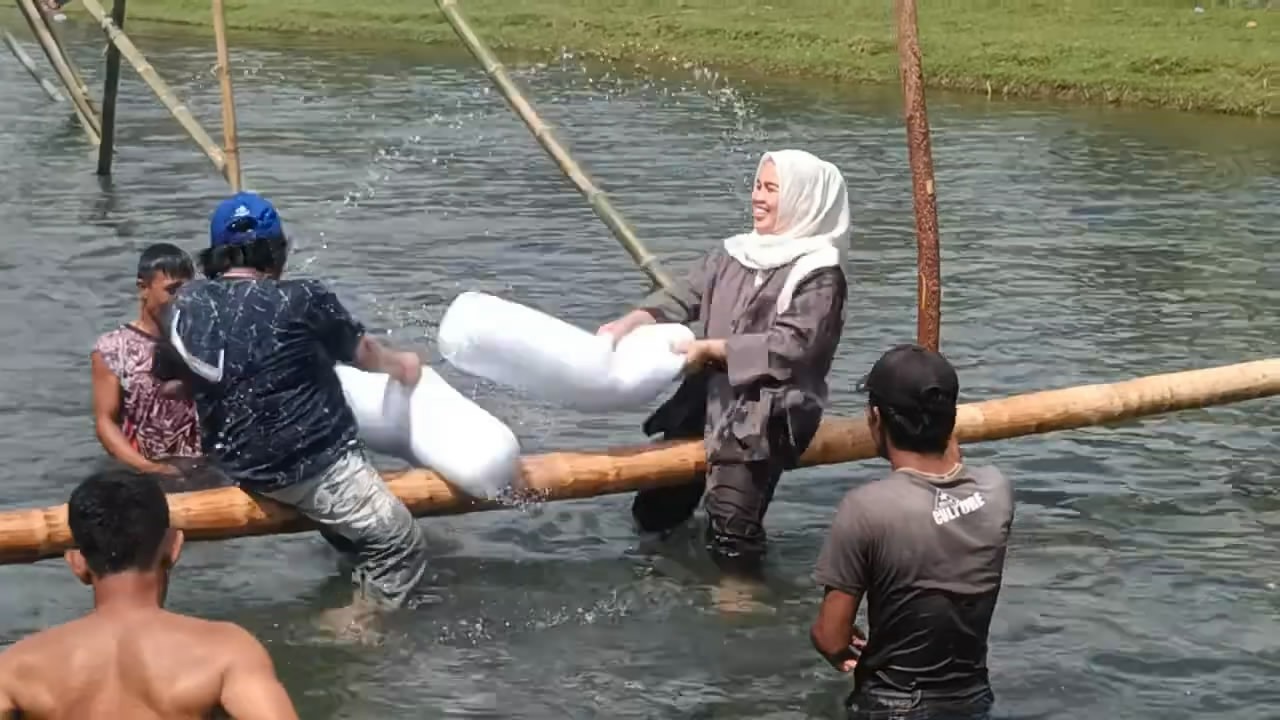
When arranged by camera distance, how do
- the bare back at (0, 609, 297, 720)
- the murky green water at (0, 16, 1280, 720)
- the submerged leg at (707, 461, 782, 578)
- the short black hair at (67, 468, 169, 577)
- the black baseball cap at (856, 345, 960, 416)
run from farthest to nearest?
the submerged leg at (707, 461, 782, 578) → the murky green water at (0, 16, 1280, 720) → the black baseball cap at (856, 345, 960, 416) → the short black hair at (67, 468, 169, 577) → the bare back at (0, 609, 297, 720)

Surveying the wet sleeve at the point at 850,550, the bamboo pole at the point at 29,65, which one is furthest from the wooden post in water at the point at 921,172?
the bamboo pole at the point at 29,65

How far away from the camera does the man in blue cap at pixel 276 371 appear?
22.2 ft

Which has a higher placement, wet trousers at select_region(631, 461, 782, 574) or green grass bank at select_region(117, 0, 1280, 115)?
green grass bank at select_region(117, 0, 1280, 115)

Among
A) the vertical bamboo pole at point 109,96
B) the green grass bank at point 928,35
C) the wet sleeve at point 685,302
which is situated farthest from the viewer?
the green grass bank at point 928,35

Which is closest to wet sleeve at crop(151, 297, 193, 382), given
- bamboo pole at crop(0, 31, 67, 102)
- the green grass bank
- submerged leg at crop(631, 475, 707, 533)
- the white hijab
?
submerged leg at crop(631, 475, 707, 533)

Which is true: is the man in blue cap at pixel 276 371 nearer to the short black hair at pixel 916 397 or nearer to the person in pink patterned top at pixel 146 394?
the person in pink patterned top at pixel 146 394

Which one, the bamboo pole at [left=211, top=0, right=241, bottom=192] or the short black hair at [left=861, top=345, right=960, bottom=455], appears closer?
the short black hair at [left=861, top=345, right=960, bottom=455]

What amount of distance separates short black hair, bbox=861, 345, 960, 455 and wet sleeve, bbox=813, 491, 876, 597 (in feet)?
0.81

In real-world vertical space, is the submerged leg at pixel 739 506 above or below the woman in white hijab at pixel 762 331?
below

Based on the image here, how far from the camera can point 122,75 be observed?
27.7 meters

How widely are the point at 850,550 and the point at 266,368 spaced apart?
2646 millimetres

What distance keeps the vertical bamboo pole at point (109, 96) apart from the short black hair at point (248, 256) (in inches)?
363

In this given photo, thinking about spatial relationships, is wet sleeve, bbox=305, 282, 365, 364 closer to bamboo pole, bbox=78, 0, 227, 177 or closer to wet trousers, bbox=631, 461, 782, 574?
wet trousers, bbox=631, 461, 782, 574

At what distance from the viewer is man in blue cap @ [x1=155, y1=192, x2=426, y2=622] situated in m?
6.77
